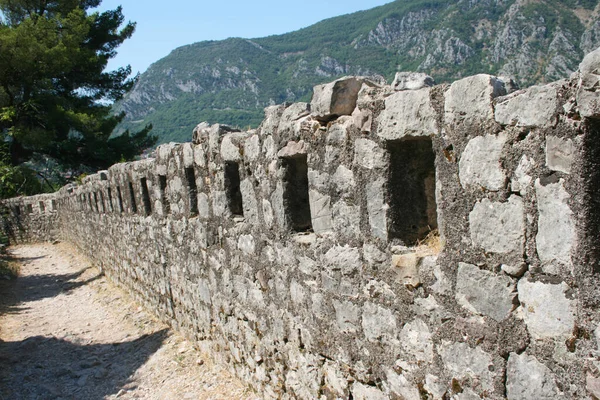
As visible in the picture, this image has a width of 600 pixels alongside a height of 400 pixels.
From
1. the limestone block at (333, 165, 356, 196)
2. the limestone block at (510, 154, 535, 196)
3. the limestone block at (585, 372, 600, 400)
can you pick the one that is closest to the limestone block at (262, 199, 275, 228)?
the limestone block at (333, 165, 356, 196)

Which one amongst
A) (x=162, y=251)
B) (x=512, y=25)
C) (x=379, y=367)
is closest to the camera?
(x=379, y=367)

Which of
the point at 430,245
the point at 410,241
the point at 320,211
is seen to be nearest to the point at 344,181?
the point at 320,211

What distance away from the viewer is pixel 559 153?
1.67 m

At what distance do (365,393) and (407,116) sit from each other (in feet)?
4.92

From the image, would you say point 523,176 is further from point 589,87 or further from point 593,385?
point 593,385

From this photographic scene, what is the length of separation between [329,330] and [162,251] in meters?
3.46

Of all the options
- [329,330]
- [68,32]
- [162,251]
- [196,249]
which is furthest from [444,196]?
[68,32]

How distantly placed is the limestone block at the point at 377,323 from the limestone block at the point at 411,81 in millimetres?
1091

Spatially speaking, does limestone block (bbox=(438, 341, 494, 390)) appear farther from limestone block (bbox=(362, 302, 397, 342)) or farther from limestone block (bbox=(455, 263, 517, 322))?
limestone block (bbox=(362, 302, 397, 342))

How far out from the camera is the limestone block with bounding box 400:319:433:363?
2297 mm

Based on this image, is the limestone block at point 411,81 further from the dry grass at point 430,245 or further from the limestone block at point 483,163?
the dry grass at point 430,245

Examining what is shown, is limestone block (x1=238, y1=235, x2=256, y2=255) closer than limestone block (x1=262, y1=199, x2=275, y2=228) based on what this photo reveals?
No

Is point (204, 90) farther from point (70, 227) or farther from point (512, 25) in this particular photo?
point (70, 227)

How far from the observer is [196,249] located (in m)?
4.98
